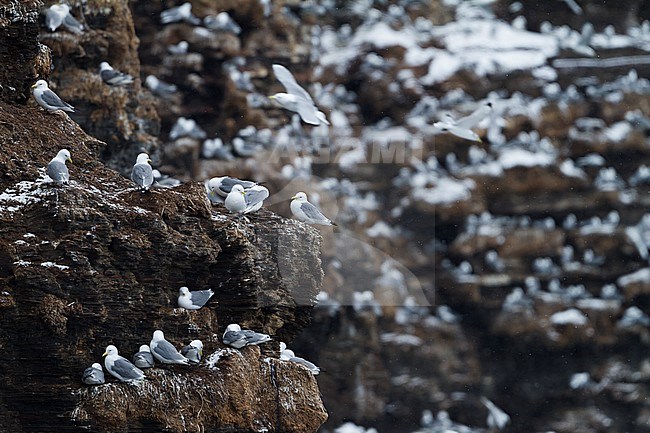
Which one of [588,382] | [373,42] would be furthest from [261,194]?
[373,42]

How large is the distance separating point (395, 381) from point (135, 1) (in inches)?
284

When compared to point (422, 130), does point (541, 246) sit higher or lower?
lower

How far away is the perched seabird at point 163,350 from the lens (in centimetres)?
555

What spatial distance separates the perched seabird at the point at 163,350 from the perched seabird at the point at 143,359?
4 cm

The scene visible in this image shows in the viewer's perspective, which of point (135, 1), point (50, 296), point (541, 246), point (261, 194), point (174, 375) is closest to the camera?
point (50, 296)

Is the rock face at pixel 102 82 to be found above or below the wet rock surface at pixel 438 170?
above

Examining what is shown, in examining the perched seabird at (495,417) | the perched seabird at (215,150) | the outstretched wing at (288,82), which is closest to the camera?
the outstretched wing at (288,82)

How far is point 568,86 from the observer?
18.6m

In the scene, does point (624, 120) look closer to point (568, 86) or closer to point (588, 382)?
point (568, 86)

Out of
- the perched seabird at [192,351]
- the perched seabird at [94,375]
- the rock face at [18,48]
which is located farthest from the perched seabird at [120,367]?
the rock face at [18,48]

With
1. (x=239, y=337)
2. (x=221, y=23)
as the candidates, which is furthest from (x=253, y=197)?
(x=221, y=23)

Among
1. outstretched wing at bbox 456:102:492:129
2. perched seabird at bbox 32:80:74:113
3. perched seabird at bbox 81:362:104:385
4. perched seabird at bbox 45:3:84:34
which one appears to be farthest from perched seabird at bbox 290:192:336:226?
perched seabird at bbox 45:3:84:34

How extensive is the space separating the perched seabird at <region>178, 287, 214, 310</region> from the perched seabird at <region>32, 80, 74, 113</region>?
1758mm

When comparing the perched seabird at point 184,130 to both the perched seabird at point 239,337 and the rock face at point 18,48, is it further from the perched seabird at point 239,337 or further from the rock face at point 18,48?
the perched seabird at point 239,337
